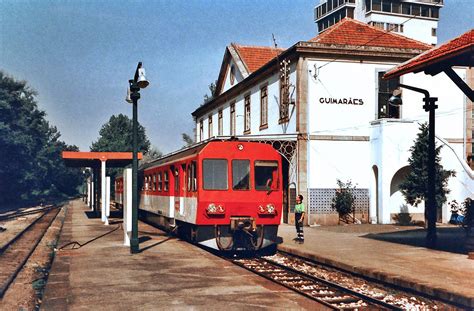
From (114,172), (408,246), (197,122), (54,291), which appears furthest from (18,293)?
(114,172)

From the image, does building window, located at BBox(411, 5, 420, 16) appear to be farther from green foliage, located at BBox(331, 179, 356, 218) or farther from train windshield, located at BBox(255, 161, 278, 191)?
train windshield, located at BBox(255, 161, 278, 191)

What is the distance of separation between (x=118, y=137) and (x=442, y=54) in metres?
86.6

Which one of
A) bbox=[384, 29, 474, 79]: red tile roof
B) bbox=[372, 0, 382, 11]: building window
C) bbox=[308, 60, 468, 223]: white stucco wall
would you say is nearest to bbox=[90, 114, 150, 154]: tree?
bbox=[372, 0, 382, 11]: building window

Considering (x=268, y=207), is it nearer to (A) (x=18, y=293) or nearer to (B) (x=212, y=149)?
(B) (x=212, y=149)

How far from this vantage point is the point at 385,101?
2536 cm

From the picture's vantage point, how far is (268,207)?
1481 cm

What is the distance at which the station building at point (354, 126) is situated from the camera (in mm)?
24328

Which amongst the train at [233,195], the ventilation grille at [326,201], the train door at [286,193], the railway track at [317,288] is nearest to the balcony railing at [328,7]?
the train door at [286,193]

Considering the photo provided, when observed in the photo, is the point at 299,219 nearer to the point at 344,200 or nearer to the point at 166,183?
the point at 166,183

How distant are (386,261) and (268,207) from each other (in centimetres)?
340

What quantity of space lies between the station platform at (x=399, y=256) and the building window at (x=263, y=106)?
8.84 metres

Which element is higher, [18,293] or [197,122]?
[197,122]

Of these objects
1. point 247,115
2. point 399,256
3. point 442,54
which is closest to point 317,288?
point 399,256

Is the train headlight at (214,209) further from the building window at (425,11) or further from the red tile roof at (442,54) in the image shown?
the building window at (425,11)
